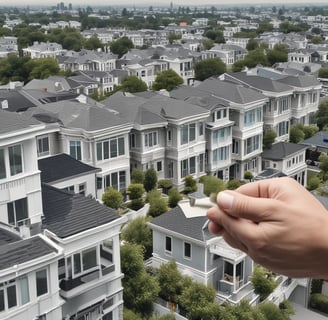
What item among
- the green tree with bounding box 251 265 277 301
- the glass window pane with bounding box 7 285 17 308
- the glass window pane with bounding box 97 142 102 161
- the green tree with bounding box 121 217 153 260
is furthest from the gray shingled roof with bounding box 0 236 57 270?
the glass window pane with bounding box 97 142 102 161

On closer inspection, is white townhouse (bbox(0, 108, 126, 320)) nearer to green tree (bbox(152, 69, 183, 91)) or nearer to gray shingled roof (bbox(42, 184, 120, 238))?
gray shingled roof (bbox(42, 184, 120, 238))

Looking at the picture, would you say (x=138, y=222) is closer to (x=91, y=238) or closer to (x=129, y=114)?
(x=91, y=238)

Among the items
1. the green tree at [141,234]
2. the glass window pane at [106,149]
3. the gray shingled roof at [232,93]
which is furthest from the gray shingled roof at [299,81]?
the green tree at [141,234]

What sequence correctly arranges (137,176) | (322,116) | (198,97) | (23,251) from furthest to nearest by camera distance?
1. (322,116)
2. (198,97)
3. (137,176)
4. (23,251)

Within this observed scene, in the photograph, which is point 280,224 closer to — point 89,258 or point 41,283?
point 41,283

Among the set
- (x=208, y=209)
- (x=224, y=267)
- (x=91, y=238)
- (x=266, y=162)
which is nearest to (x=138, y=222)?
(x=224, y=267)

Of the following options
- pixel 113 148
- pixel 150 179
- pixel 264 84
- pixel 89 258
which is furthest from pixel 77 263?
pixel 264 84
